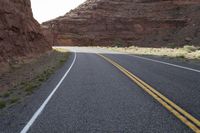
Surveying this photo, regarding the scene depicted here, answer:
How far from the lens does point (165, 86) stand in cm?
1079

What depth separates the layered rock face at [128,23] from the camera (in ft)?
296

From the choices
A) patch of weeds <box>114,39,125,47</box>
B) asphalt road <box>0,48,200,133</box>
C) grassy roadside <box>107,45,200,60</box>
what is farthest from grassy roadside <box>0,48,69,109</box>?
patch of weeds <box>114,39,125,47</box>

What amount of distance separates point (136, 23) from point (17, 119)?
90.3m

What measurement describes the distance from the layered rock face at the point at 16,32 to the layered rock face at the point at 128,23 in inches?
2091

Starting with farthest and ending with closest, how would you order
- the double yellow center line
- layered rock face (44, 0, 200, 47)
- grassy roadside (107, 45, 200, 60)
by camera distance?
layered rock face (44, 0, 200, 47) → grassy roadside (107, 45, 200, 60) → the double yellow center line

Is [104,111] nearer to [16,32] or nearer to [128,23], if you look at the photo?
[16,32]

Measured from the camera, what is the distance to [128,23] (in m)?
96.2

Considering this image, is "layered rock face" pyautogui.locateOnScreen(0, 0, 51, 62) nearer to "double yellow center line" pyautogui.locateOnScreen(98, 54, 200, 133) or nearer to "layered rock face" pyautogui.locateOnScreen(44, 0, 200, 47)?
"double yellow center line" pyautogui.locateOnScreen(98, 54, 200, 133)

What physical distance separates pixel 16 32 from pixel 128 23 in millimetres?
69355

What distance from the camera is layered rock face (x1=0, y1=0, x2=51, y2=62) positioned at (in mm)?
25695

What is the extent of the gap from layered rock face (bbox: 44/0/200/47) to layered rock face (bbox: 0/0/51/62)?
5311 centimetres

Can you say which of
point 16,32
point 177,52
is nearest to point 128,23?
point 177,52

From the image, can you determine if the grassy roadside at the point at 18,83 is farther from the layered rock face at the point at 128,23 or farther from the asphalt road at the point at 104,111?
the layered rock face at the point at 128,23

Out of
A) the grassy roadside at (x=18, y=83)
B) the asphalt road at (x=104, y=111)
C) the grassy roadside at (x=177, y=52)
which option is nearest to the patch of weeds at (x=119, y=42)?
the grassy roadside at (x=177, y=52)
